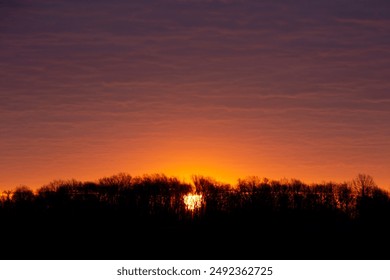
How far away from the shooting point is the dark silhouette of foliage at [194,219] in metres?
94.2

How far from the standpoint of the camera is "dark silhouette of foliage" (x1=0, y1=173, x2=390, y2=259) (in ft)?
309

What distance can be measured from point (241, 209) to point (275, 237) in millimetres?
24072

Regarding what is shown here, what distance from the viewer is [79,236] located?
10525 centimetres

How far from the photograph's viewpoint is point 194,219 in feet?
402

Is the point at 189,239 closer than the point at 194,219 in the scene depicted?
Yes

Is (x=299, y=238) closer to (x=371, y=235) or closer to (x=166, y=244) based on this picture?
(x=371, y=235)

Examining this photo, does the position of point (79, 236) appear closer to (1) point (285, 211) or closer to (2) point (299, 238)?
(2) point (299, 238)

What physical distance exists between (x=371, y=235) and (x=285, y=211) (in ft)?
89.4

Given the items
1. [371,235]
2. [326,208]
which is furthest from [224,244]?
[326,208]

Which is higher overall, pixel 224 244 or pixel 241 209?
pixel 241 209

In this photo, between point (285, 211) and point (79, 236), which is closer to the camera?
point (79, 236)
